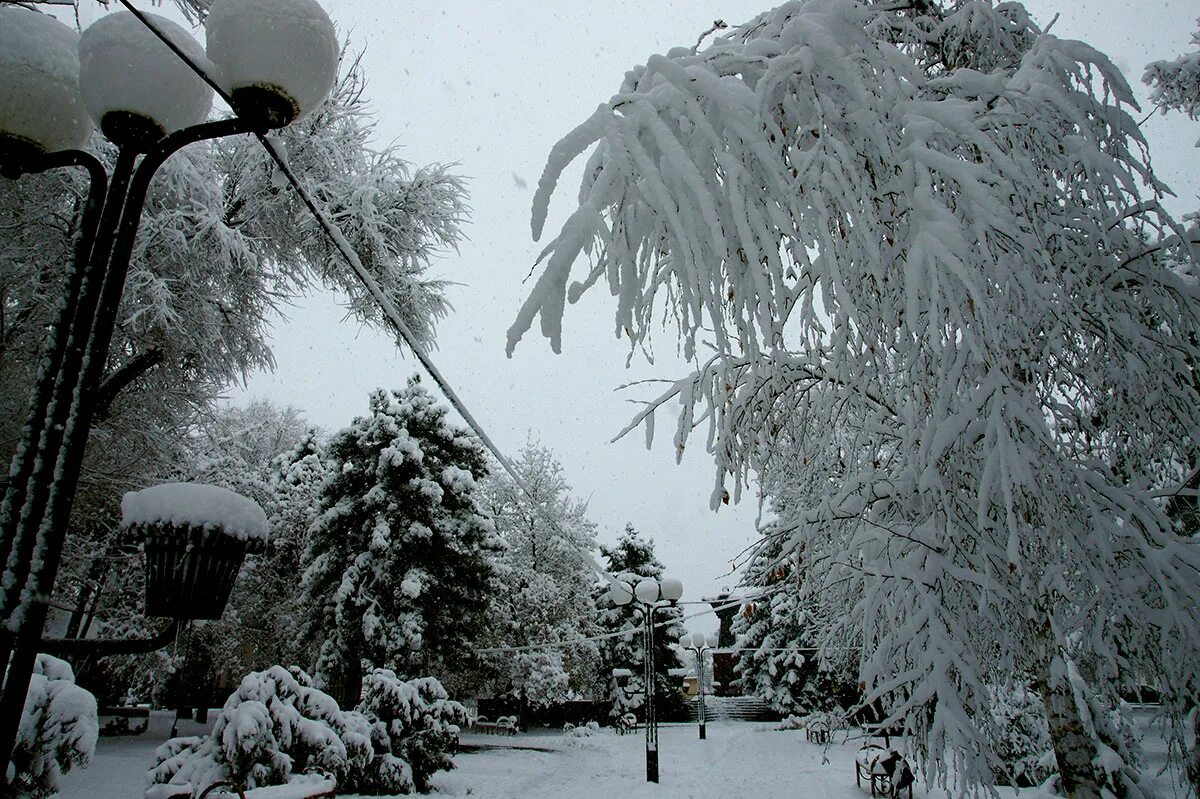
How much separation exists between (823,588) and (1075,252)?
2.31 m

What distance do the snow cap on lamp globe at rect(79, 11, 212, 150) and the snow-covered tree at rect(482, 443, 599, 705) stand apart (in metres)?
17.1

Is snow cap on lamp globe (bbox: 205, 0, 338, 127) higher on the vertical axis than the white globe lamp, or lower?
higher

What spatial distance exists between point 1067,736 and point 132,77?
5.52 metres

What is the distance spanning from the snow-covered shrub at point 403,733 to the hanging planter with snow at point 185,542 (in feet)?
32.0

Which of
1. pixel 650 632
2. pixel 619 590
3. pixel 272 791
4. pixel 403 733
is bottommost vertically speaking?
pixel 403 733

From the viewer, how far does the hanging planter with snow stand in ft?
6.26

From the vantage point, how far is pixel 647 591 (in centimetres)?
993

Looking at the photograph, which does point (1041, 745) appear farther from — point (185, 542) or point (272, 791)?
point (185, 542)

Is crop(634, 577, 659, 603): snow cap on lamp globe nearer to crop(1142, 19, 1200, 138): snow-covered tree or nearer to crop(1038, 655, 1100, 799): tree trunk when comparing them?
crop(1038, 655, 1100, 799): tree trunk

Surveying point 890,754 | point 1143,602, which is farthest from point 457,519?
point 1143,602

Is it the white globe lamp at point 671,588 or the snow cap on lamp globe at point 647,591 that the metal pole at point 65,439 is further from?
the white globe lamp at point 671,588

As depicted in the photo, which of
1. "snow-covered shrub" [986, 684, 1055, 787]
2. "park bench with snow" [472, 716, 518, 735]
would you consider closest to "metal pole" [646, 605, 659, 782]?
"snow-covered shrub" [986, 684, 1055, 787]

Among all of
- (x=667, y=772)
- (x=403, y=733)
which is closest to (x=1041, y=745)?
(x=667, y=772)

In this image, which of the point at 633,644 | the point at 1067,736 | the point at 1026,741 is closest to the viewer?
the point at 1067,736
